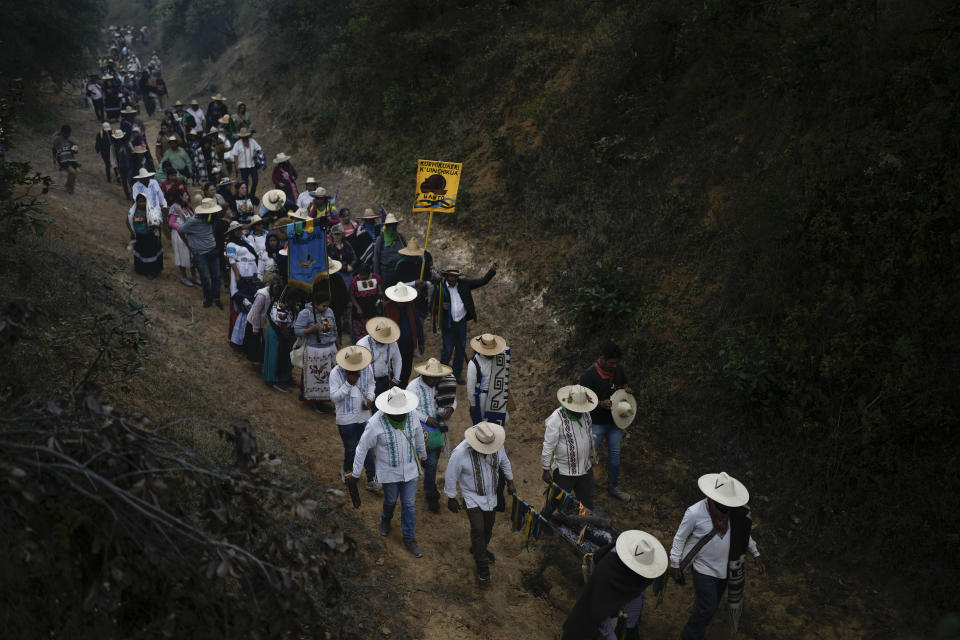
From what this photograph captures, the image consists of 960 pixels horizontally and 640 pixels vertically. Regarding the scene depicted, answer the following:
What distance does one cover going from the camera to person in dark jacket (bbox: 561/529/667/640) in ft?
18.0

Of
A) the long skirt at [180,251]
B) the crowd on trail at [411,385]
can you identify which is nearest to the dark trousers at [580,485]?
the crowd on trail at [411,385]

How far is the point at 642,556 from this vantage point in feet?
18.0

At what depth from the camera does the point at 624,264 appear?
37.0 ft

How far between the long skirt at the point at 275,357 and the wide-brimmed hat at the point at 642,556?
6.56 metres

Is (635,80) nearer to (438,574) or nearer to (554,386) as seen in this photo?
(554,386)

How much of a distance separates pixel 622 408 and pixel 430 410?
239cm

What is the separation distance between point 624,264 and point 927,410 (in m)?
5.10

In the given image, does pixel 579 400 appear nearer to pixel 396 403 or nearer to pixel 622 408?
pixel 622 408

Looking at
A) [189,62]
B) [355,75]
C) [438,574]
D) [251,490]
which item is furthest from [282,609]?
[189,62]

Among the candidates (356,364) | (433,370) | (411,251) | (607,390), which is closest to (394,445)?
(433,370)

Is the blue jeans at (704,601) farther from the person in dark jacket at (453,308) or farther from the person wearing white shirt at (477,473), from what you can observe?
the person in dark jacket at (453,308)

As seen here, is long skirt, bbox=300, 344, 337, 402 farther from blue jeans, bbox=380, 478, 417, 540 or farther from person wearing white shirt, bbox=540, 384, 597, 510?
person wearing white shirt, bbox=540, 384, 597, 510

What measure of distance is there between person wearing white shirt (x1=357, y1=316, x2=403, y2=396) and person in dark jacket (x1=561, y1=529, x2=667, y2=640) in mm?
4139

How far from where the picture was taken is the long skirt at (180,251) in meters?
13.3
